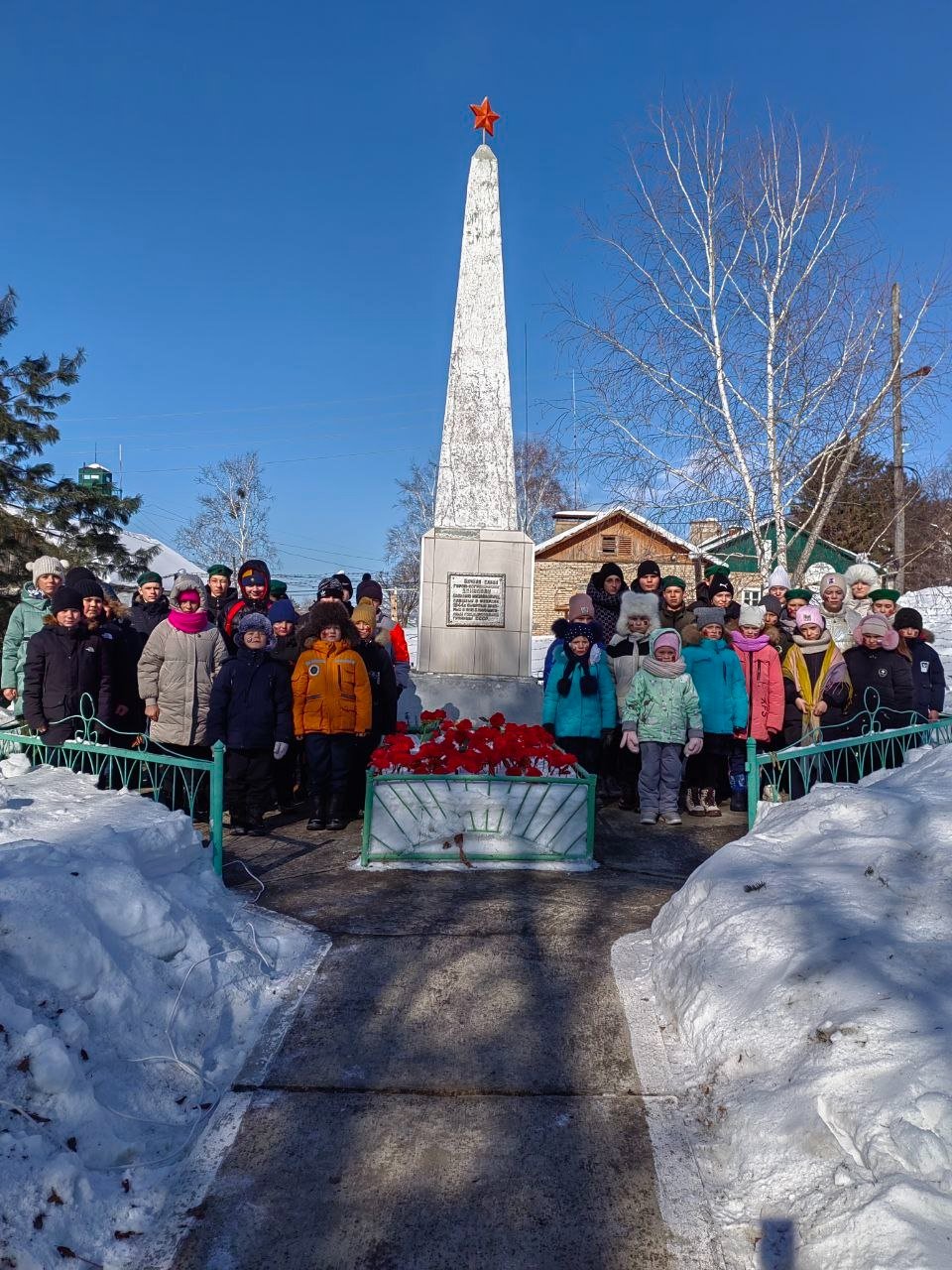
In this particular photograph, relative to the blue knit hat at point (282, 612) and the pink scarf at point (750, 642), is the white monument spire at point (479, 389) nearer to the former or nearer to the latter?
the blue knit hat at point (282, 612)

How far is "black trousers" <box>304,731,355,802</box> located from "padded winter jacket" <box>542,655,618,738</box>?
143 centimetres

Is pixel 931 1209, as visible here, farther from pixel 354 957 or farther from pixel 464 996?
pixel 354 957

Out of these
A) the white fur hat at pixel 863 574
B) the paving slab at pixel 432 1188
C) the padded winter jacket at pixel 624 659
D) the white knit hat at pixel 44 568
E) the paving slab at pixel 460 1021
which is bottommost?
the paving slab at pixel 432 1188

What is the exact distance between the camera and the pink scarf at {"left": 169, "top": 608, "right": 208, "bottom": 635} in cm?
614

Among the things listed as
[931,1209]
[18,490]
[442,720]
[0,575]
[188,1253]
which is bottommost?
[188,1253]

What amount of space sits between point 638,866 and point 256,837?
243 centimetres

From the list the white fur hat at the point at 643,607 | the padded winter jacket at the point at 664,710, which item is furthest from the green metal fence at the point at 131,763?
the white fur hat at the point at 643,607

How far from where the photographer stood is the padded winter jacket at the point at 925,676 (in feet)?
22.5

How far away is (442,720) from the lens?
6523 millimetres

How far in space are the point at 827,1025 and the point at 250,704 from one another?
4223 millimetres

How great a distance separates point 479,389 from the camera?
8977 millimetres

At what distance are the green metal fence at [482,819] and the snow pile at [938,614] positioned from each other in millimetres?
10802

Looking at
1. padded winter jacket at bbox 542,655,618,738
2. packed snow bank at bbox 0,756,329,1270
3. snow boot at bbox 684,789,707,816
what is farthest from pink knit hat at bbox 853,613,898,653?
packed snow bank at bbox 0,756,329,1270

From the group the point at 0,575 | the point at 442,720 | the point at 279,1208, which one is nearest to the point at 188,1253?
the point at 279,1208
